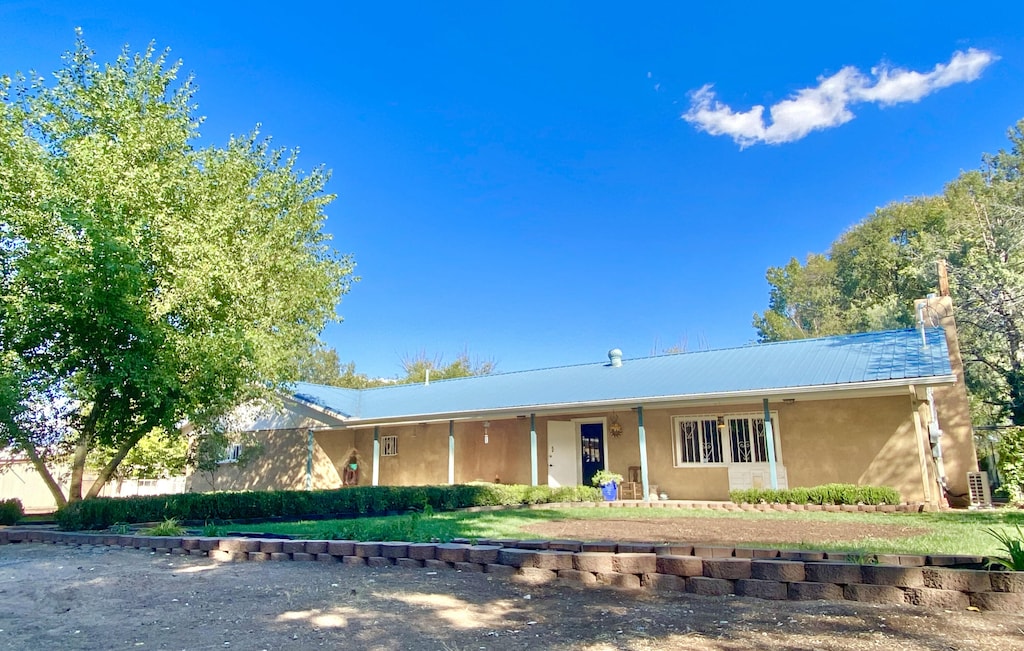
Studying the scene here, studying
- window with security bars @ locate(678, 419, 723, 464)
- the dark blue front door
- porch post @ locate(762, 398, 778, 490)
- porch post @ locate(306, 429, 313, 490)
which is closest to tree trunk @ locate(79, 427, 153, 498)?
porch post @ locate(306, 429, 313, 490)

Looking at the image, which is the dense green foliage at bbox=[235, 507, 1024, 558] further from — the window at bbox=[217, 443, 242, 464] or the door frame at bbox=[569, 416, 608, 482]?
the window at bbox=[217, 443, 242, 464]

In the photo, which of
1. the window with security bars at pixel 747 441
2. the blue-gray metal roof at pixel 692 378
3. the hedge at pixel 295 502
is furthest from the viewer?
Result: the window with security bars at pixel 747 441

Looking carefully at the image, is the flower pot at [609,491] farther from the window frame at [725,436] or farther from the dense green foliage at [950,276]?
the dense green foliage at [950,276]

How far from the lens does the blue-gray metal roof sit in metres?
12.1

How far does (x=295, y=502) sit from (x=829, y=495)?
9.98 metres

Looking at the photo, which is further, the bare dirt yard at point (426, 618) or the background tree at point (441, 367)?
the background tree at point (441, 367)

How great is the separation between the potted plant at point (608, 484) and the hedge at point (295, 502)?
Result: 0.96 ft

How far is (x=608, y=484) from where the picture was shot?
14289 millimetres

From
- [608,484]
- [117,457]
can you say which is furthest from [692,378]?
[117,457]

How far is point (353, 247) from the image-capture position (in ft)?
54.3

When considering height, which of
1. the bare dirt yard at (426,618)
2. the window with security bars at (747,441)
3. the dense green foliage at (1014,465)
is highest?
the window with security bars at (747,441)

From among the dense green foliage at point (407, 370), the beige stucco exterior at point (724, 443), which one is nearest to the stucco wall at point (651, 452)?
the beige stucco exterior at point (724, 443)

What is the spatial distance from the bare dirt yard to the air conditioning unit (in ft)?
34.4

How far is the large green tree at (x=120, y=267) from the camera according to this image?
9.60m
